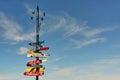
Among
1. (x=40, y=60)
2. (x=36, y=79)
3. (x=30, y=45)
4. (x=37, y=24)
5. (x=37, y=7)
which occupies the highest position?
(x=37, y=7)

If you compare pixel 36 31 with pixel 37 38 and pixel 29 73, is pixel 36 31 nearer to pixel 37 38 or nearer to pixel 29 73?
pixel 37 38

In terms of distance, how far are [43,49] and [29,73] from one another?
5588mm

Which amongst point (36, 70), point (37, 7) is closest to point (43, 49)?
point (36, 70)

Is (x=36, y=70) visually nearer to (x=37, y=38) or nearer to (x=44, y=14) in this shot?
(x=37, y=38)

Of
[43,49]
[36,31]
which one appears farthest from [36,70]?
[36,31]

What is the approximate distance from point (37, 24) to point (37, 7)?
11.4ft

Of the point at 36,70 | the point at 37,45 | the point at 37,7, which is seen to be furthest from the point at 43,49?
the point at 37,7

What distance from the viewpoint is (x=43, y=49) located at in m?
48.4

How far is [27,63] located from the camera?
159 feet

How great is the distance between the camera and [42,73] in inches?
1864

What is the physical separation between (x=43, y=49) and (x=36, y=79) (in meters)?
6.17

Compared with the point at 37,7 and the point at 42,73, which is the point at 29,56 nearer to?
the point at 42,73

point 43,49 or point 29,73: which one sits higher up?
point 43,49

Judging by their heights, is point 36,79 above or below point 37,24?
below
